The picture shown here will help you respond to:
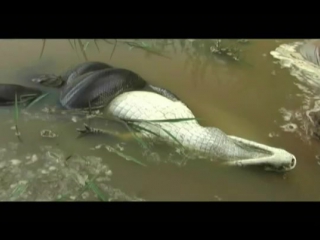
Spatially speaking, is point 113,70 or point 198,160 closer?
point 198,160

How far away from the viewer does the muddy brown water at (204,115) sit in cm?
292

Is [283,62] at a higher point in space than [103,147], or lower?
higher

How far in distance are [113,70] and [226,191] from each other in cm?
133

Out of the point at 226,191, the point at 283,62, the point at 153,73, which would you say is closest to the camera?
the point at 226,191

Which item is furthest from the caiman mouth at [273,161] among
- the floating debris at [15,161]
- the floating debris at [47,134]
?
the floating debris at [15,161]

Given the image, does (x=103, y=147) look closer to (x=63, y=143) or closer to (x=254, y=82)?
(x=63, y=143)

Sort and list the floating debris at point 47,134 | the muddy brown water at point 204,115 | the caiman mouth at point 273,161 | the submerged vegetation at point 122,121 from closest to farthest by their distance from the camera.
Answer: the submerged vegetation at point 122,121, the muddy brown water at point 204,115, the caiman mouth at point 273,161, the floating debris at point 47,134

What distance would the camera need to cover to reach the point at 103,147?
3.18m

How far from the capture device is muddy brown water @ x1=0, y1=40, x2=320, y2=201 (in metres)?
2.92

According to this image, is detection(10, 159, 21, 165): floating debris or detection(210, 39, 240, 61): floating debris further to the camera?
detection(210, 39, 240, 61): floating debris

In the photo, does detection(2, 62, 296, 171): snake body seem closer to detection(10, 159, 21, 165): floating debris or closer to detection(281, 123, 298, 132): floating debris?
detection(281, 123, 298, 132): floating debris

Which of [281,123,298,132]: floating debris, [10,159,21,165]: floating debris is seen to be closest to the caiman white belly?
[281,123,298,132]: floating debris

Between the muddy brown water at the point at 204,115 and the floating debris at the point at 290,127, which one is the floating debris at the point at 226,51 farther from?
the floating debris at the point at 290,127

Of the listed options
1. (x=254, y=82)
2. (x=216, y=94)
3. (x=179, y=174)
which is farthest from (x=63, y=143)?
(x=254, y=82)
